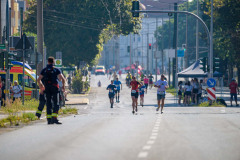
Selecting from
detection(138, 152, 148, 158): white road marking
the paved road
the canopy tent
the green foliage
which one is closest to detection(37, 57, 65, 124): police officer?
the paved road

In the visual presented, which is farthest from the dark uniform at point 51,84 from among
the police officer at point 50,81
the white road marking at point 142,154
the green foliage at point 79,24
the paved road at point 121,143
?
the green foliage at point 79,24

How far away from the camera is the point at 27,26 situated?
61781 mm


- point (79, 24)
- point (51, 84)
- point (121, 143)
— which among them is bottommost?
point (121, 143)

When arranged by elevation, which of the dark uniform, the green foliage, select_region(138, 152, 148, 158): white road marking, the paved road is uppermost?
the green foliage


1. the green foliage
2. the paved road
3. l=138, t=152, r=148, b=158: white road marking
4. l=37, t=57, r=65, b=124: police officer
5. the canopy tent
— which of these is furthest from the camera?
the green foliage

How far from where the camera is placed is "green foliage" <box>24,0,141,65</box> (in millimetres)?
60875

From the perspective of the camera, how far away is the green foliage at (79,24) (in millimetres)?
60875

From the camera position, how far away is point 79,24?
61.5 metres

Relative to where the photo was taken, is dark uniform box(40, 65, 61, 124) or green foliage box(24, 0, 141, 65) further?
green foliage box(24, 0, 141, 65)

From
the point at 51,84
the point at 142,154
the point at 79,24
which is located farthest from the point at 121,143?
the point at 79,24

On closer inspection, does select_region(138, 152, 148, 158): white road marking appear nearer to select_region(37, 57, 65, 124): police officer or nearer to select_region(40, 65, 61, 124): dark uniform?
select_region(37, 57, 65, 124): police officer

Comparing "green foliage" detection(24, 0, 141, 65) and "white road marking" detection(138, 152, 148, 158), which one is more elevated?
"green foliage" detection(24, 0, 141, 65)

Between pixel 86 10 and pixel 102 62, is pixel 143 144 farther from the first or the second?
pixel 102 62

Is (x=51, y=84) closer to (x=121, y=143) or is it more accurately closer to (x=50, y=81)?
(x=50, y=81)
